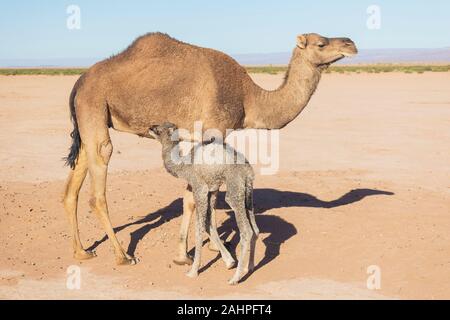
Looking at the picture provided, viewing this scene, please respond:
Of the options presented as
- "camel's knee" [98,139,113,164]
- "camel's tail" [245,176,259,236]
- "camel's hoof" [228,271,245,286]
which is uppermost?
"camel's knee" [98,139,113,164]

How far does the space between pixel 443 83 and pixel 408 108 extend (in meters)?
19.9

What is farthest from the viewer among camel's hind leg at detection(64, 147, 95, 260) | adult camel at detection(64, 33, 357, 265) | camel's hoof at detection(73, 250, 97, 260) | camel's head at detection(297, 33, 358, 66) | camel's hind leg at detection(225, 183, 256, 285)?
camel's head at detection(297, 33, 358, 66)

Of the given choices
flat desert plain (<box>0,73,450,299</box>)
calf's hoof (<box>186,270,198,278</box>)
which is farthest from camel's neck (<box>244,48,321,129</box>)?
calf's hoof (<box>186,270,198,278</box>)

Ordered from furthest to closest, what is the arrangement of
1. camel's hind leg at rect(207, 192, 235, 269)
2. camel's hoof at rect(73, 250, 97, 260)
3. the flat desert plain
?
camel's hoof at rect(73, 250, 97, 260)
camel's hind leg at rect(207, 192, 235, 269)
the flat desert plain

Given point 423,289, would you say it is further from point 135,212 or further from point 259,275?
point 135,212

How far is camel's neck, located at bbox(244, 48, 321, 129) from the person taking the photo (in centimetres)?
959

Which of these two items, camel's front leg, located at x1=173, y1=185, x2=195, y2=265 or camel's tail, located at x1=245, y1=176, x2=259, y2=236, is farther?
camel's front leg, located at x1=173, y1=185, x2=195, y2=265

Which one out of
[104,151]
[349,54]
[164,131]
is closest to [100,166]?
[104,151]

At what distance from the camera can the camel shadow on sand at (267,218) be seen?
9.66 meters

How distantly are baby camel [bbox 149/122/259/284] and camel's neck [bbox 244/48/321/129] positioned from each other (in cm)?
161

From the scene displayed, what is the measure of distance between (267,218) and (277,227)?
55 centimetres

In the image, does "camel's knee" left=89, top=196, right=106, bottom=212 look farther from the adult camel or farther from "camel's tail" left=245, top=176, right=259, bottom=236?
"camel's tail" left=245, top=176, right=259, bottom=236

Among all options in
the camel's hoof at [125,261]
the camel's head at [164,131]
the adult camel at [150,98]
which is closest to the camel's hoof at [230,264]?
the adult camel at [150,98]

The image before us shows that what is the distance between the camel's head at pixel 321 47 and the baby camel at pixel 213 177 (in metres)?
2.43
